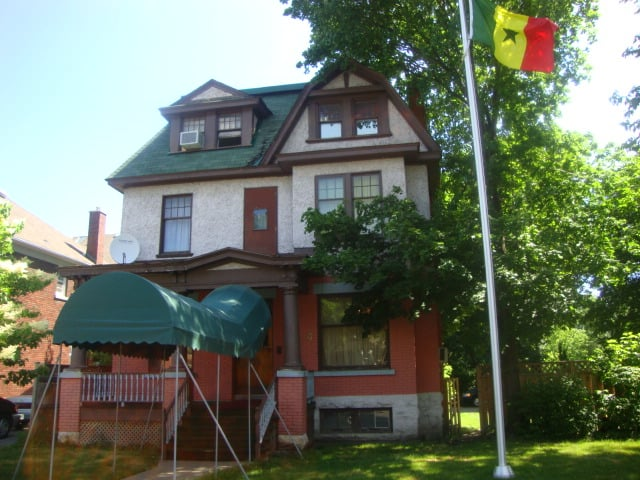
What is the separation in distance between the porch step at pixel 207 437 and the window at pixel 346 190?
230 inches

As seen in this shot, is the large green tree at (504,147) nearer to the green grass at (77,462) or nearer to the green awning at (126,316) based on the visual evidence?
the green awning at (126,316)

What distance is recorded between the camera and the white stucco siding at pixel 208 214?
15812mm

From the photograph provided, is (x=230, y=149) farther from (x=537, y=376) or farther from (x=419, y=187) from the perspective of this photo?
(x=537, y=376)

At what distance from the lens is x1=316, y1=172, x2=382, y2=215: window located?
15.1 meters

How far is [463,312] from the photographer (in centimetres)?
1519

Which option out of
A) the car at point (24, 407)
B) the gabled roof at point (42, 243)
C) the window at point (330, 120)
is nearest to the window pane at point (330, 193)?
the window at point (330, 120)

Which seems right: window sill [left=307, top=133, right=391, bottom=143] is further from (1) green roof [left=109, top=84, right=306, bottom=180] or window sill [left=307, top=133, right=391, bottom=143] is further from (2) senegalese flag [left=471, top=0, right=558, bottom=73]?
(2) senegalese flag [left=471, top=0, right=558, bottom=73]

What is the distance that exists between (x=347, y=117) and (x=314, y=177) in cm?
204

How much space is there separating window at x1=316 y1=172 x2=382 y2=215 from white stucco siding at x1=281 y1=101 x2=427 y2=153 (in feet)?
2.89

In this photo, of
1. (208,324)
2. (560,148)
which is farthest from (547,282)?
(208,324)

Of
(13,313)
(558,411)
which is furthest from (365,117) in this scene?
(13,313)

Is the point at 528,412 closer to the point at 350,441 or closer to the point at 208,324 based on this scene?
the point at 350,441

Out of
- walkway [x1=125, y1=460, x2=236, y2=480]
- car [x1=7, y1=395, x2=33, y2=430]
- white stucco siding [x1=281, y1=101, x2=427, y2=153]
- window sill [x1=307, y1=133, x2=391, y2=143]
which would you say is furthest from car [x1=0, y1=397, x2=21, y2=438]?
window sill [x1=307, y1=133, x2=391, y2=143]

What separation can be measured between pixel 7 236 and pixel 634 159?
20.4 m
